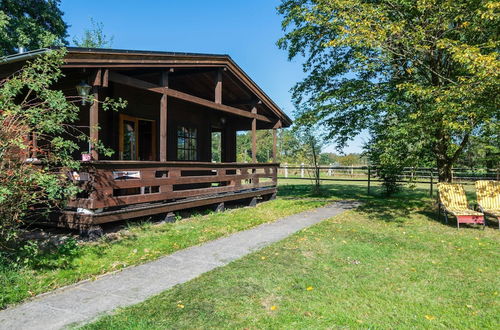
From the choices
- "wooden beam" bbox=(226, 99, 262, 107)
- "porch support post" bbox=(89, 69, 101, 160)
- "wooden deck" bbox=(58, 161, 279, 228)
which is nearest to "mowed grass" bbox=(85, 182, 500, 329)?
"wooden deck" bbox=(58, 161, 279, 228)

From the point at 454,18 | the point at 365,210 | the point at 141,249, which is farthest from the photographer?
the point at 365,210

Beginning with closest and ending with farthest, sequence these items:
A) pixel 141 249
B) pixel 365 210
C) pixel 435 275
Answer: pixel 435 275 < pixel 141 249 < pixel 365 210

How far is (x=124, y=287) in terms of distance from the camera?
371 cm

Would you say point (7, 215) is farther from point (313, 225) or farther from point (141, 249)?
point (313, 225)

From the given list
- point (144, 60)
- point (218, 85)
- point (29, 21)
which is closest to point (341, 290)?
point (144, 60)

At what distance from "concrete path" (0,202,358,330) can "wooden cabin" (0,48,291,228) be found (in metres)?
1.85

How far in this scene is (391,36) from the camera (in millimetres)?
7461

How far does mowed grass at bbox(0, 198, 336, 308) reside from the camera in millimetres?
3609

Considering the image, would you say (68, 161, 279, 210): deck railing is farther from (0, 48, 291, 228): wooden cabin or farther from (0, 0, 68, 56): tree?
(0, 0, 68, 56): tree

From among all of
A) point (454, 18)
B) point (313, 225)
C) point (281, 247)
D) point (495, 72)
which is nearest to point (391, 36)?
point (454, 18)

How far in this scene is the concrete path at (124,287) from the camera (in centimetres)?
296

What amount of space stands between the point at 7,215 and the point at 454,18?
903 cm

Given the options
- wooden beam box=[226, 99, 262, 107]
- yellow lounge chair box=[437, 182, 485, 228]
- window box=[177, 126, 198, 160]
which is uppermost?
wooden beam box=[226, 99, 262, 107]

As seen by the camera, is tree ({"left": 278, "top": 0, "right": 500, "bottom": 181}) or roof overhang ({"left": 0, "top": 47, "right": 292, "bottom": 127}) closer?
roof overhang ({"left": 0, "top": 47, "right": 292, "bottom": 127})
